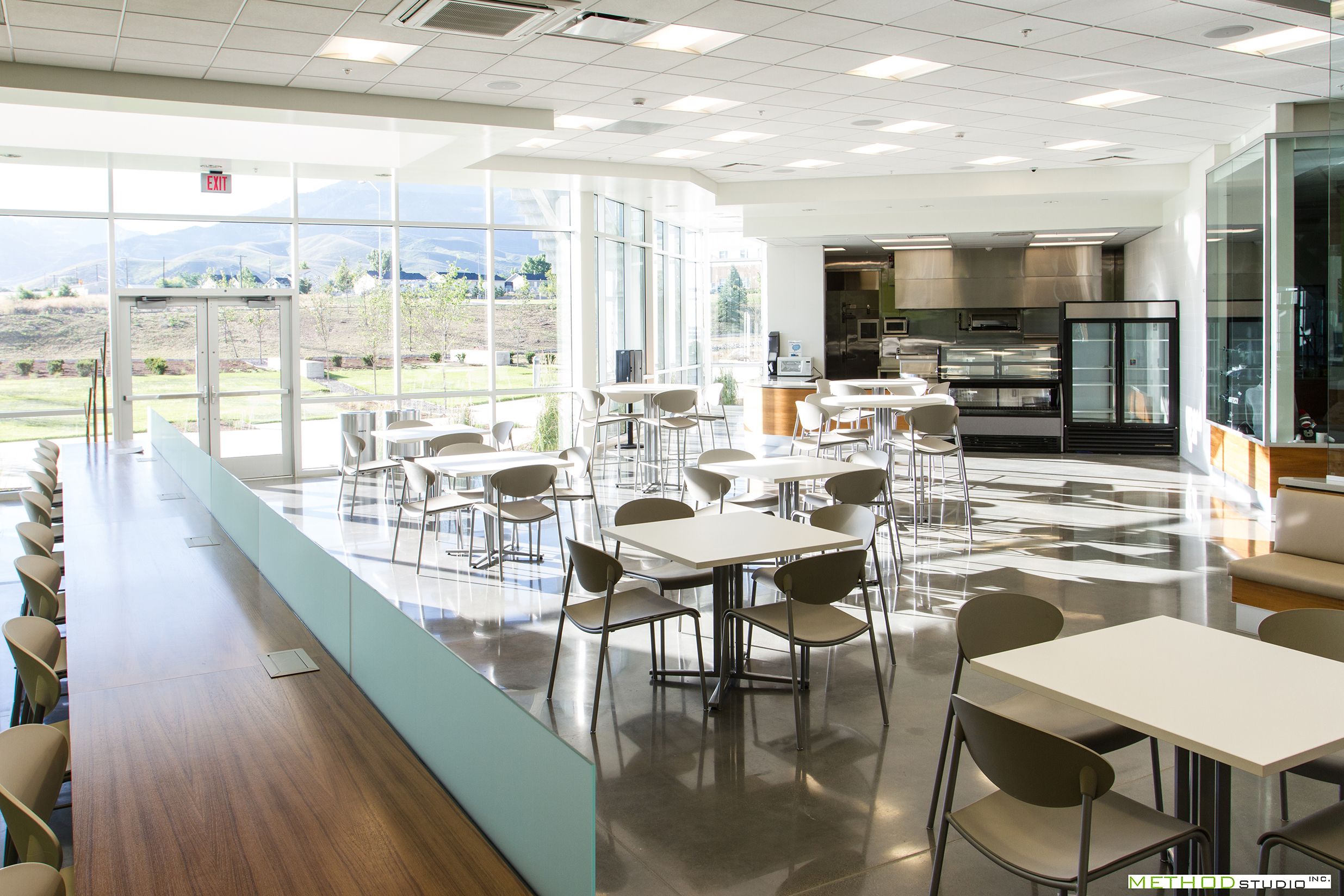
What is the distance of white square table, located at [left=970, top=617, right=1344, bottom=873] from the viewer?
2.23 m

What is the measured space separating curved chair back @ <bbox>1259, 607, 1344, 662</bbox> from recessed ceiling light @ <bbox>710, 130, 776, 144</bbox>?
7.20 metres

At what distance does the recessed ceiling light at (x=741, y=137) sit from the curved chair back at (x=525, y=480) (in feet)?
14.3

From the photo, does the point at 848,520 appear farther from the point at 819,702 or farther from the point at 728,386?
the point at 728,386

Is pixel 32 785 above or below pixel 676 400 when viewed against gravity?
below

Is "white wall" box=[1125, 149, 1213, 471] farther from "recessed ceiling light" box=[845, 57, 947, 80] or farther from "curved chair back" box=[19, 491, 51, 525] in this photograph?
"curved chair back" box=[19, 491, 51, 525]

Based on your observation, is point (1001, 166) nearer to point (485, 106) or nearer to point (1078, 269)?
point (1078, 269)

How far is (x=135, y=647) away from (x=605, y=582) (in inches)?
67.6

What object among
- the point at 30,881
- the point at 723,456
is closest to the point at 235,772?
the point at 30,881

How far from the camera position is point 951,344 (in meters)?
15.3

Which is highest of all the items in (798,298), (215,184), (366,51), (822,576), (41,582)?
(215,184)

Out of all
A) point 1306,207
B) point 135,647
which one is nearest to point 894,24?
point 1306,207

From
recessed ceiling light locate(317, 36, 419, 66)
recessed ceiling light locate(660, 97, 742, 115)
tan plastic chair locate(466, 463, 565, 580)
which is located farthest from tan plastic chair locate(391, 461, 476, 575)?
recessed ceiling light locate(660, 97, 742, 115)

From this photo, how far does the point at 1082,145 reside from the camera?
1016 centimetres

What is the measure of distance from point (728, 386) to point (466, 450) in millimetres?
12565
